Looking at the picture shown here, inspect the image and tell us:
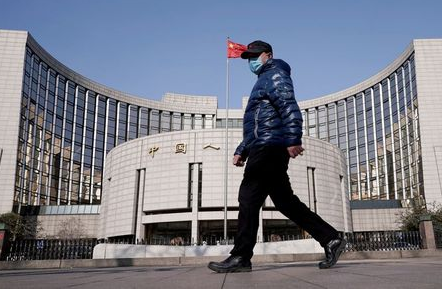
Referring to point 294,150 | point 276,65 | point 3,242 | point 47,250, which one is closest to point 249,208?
point 294,150

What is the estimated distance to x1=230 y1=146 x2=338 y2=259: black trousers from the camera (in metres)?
4.98

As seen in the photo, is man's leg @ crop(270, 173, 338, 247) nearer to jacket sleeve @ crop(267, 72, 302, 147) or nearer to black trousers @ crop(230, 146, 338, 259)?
black trousers @ crop(230, 146, 338, 259)

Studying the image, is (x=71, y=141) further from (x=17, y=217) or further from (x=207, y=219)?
(x=207, y=219)

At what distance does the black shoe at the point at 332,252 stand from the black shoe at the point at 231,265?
92cm

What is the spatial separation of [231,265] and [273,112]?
1.89 m

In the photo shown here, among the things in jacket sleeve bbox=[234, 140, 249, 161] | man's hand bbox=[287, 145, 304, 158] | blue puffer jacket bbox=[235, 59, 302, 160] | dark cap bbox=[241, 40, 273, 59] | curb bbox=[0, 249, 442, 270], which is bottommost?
curb bbox=[0, 249, 442, 270]

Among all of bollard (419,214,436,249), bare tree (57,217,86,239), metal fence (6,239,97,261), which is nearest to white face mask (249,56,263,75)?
bollard (419,214,436,249)

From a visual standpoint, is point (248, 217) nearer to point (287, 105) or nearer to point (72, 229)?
point (287, 105)

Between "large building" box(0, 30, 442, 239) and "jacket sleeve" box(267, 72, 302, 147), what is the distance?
124 ft

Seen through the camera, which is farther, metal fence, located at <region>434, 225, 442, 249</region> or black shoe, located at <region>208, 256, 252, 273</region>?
Answer: metal fence, located at <region>434, 225, 442, 249</region>

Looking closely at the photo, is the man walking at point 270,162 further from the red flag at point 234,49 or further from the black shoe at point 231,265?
the red flag at point 234,49

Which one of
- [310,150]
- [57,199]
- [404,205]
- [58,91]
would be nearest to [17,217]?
[57,199]

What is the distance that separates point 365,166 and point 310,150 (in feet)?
73.7

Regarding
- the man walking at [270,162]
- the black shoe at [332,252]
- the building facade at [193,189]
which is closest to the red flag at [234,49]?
the building facade at [193,189]
